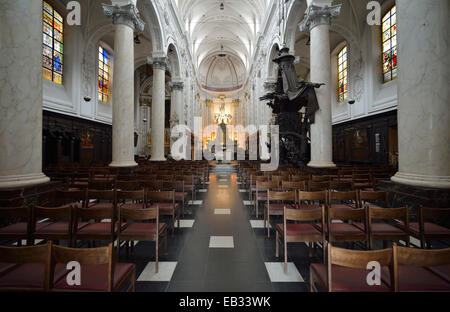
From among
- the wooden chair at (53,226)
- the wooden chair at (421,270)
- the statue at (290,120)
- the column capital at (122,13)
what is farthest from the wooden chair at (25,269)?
the statue at (290,120)

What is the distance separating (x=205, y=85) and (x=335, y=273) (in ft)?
116

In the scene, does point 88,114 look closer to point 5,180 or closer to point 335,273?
point 5,180

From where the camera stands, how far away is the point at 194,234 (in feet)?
12.6

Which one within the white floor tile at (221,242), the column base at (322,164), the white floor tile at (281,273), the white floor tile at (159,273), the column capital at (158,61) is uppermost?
the column capital at (158,61)

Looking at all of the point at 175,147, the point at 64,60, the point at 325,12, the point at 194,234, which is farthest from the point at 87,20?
the point at 194,234

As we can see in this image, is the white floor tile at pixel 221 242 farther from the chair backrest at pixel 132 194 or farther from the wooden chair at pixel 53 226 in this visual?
the wooden chair at pixel 53 226

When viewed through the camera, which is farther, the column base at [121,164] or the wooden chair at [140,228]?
the column base at [121,164]

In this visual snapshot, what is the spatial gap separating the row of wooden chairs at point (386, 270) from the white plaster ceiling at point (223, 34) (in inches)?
786

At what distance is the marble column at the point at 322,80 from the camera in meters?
7.61

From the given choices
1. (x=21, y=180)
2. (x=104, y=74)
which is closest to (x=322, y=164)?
(x=21, y=180)

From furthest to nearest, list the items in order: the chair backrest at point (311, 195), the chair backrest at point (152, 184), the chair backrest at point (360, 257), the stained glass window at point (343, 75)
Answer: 1. the stained glass window at point (343, 75)
2. the chair backrest at point (152, 184)
3. the chair backrest at point (311, 195)
4. the chair backrest at point (360, 257)

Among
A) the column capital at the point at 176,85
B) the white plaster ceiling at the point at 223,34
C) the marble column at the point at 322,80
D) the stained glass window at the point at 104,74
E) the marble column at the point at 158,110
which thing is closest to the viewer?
the marble column at the point at 322,80

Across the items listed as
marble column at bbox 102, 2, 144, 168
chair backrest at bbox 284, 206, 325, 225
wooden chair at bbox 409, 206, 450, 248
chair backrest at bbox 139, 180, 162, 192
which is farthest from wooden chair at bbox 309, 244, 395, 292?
marble column at bbox 102, 2, 144, 168

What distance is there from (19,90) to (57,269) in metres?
3.44
